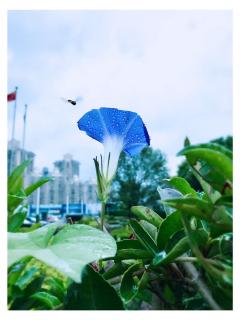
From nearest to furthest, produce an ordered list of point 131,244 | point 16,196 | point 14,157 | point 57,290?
point 131,244 → point 16,196 → point 57,290 → point 14,157

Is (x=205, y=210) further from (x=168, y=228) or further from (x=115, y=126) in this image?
(x=115, y=126)

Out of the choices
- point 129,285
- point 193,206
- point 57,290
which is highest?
point 193,206

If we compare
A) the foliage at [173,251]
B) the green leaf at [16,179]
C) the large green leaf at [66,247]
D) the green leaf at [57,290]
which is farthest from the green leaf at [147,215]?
the green leaf at [57,290]

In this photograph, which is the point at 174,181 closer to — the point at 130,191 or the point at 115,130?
the point at 115,130

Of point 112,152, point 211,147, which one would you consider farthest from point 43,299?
point 211,147

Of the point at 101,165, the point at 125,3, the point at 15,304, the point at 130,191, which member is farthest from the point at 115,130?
the point at 130,191

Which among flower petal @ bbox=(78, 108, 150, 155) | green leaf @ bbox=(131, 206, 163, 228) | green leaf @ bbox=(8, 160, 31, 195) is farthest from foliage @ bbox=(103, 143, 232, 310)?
green leaf @ bbox=(8, 160, 31, 195)

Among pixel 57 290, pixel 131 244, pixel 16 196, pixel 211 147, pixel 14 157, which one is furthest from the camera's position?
pixel 14 157

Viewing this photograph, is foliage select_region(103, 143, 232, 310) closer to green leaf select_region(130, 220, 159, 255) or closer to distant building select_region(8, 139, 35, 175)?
green leaf select_region(130, 220, 159, 255)

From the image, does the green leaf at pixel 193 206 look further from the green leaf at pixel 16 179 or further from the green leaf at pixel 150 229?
the green leaf at pixel 16 179
